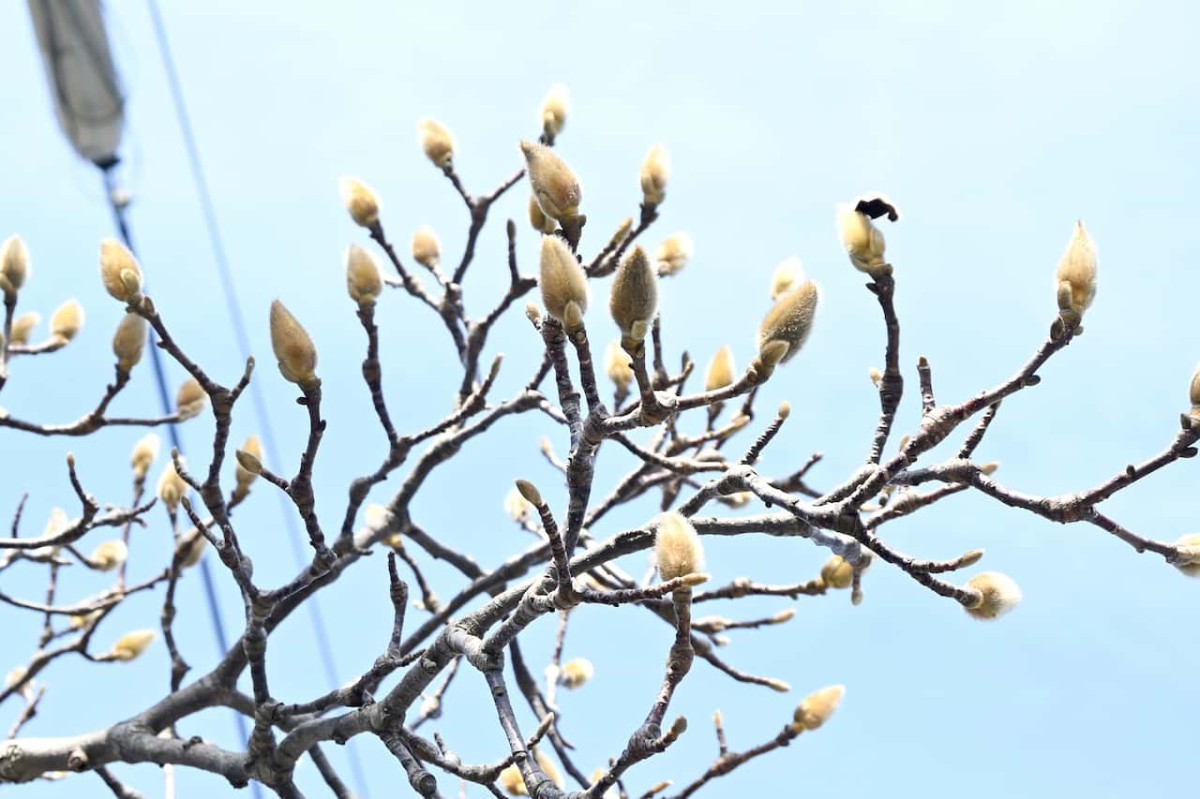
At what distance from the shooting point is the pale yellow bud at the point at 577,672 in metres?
4.98

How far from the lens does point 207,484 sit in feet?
9.80

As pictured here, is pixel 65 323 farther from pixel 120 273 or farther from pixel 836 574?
pixel 836 574

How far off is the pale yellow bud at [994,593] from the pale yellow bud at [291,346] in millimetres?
1366

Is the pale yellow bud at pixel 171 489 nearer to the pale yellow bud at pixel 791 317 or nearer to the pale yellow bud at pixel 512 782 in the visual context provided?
the pale yellow bud at pixel 512 782

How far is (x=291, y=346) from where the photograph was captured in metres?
2.61

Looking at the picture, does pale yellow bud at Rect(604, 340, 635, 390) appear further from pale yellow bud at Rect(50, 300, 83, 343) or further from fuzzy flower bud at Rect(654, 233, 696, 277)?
pale yellow bud at Rect(50, 300, 83, 343)

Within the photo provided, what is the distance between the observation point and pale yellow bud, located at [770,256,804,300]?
4254mm

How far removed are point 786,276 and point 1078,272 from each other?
2.03m

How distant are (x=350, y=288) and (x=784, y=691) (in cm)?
183

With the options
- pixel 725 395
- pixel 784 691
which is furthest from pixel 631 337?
pixel 784 691

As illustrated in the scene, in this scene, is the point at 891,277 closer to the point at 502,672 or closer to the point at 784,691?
the point at 502,672

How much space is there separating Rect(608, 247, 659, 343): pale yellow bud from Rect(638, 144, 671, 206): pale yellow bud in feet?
6.84

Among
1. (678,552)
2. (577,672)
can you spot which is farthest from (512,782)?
(678,552)

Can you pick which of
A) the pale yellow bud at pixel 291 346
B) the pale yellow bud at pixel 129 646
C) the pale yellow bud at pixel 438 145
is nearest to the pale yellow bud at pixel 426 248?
the pale yellow bud at pixel 438 145
